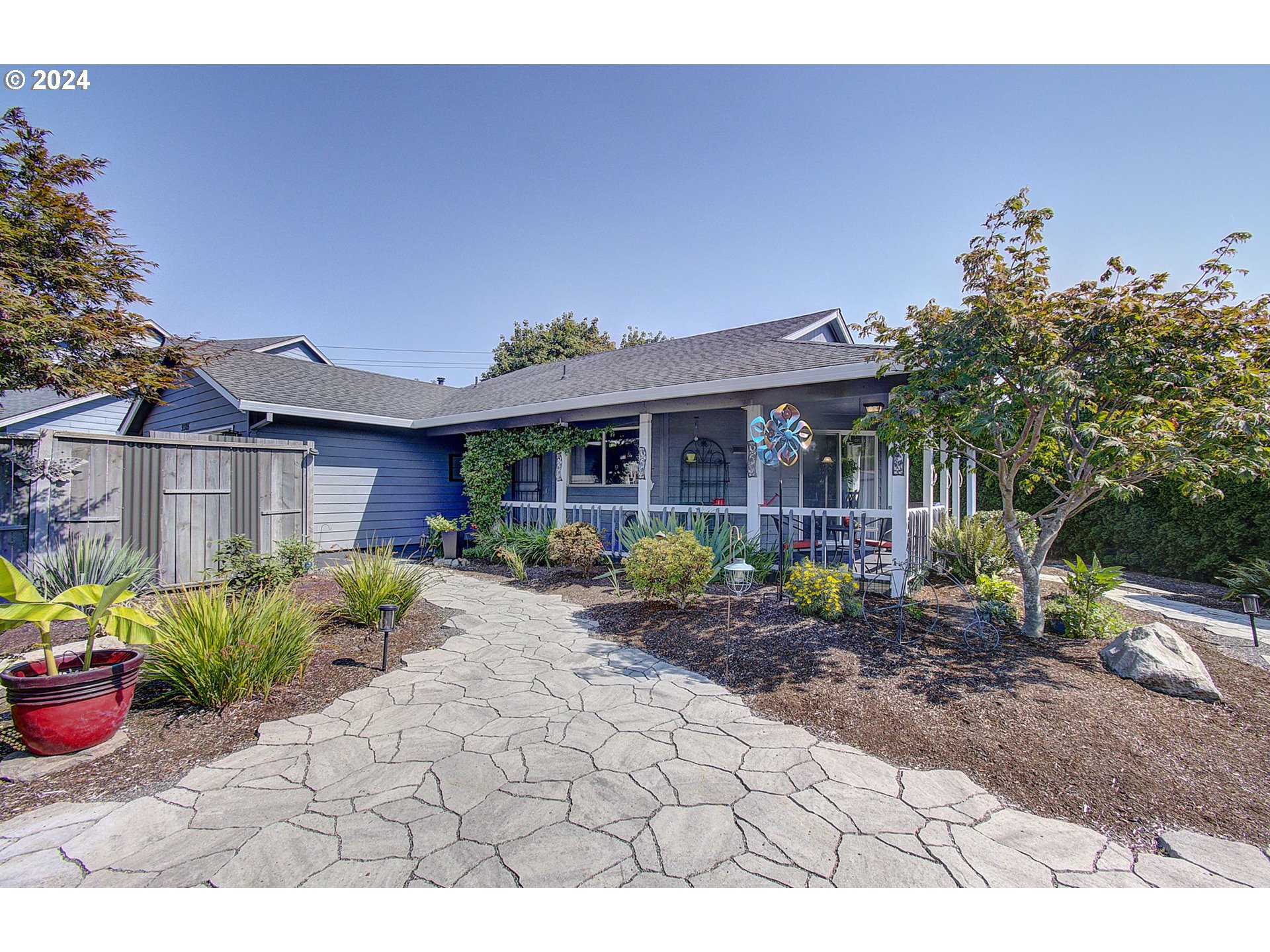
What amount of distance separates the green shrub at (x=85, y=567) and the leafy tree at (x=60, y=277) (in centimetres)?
163

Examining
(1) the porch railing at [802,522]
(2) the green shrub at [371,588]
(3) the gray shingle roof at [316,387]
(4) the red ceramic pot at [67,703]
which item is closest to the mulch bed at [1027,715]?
(1) the porch railing at [802,522]

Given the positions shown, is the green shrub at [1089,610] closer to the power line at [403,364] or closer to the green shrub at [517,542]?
the green shrub at [517,542]

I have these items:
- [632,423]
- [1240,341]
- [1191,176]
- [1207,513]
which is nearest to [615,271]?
[632,423]

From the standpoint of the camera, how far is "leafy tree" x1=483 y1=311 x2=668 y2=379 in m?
28.8

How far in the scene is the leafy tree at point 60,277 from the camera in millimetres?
4766

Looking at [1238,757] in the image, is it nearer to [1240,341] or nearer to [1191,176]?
[1240,341]

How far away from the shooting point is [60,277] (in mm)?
5105

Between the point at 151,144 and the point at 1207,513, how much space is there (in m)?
14.1

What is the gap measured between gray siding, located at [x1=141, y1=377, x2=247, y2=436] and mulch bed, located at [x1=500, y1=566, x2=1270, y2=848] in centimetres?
833

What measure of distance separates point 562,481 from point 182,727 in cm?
647

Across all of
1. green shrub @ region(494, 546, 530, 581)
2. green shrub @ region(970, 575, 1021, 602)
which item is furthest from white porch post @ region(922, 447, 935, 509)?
green shrub @ region(494, 546, 530, 581)

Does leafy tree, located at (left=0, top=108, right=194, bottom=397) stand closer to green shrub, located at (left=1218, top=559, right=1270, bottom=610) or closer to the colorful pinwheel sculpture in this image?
the colorful pinwheel sculpture

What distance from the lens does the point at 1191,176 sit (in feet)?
14.7

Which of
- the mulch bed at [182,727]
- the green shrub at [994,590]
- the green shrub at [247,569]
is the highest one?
the green shrub at [247,569]
